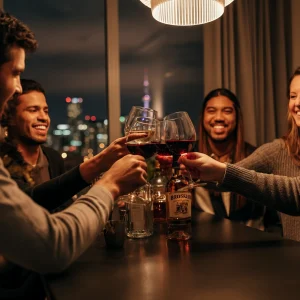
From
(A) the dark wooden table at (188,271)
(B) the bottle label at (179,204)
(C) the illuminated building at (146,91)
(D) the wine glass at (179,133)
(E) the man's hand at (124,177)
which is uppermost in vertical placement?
(C) the illuminated building at (146,91)

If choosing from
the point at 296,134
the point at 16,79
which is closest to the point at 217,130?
the point at 296,134

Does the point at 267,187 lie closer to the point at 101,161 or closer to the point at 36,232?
the point at 101,161

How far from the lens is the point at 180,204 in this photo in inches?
45.9

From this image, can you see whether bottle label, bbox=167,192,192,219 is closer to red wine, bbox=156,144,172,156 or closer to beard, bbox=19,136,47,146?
red wine, bbox=156,144,172,156

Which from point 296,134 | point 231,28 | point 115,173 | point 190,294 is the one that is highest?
point 231,28

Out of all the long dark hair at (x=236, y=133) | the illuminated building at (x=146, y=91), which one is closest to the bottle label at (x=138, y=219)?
the long dark hair at (x=236, y=133)

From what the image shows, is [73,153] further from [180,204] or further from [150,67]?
[180,204]

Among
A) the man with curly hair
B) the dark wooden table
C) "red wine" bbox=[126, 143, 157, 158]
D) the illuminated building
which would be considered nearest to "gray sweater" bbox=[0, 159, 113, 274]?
the man with curly hair

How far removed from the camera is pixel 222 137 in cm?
232

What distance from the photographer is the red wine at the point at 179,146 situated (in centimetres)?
122

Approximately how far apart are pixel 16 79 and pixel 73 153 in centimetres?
172

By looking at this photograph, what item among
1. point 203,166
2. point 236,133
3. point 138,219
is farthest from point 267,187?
point 236,133

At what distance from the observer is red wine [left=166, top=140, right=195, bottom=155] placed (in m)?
1.22

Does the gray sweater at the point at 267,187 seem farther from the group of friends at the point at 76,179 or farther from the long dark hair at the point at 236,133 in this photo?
the long dark hair at the point at 236,133
